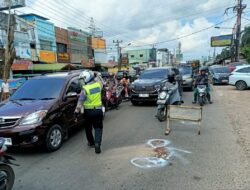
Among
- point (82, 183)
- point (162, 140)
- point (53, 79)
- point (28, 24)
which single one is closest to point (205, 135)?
point (162, 140)

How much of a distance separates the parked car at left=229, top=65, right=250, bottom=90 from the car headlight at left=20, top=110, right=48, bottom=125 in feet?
49.4

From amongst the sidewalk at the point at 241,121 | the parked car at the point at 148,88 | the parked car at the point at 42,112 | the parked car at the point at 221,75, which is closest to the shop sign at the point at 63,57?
the parked car at the point at 221,75

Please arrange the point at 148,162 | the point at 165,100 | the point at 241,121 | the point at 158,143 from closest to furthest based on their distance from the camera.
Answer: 1. the point at 148,162
2. the point at 158,143
3. the point at 241,121
4. the point at 165,100

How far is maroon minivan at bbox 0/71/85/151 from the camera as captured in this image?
5.27 meters

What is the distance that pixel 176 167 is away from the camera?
4598 mm

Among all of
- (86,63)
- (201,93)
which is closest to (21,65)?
(86,63)

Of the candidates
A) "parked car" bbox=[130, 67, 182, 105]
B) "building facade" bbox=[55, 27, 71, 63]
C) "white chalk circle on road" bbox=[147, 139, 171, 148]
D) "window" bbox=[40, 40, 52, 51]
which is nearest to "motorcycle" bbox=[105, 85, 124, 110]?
"parked car" bbox=[130, 67, 182, 105]

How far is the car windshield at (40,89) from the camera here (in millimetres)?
6377

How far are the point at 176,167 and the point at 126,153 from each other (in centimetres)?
124

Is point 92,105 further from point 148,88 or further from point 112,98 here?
point 148,88

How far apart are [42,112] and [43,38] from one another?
2745 cm

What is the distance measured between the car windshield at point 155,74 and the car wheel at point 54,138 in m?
7.44

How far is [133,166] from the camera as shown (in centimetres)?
470

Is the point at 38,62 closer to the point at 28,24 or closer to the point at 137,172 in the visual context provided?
the point at 28,24
